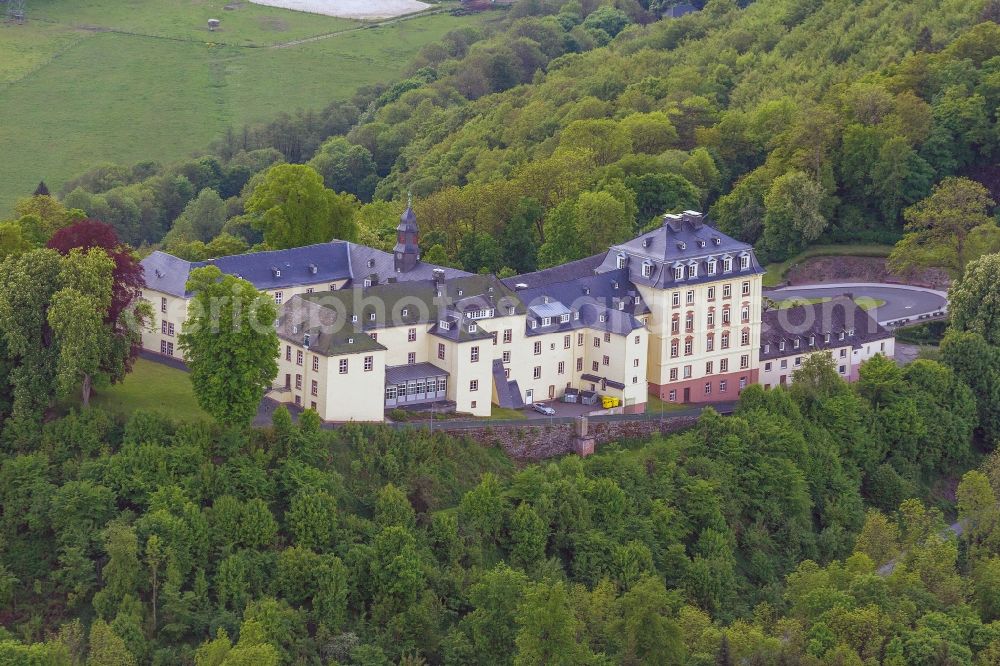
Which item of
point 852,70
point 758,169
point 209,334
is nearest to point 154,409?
point 209,334

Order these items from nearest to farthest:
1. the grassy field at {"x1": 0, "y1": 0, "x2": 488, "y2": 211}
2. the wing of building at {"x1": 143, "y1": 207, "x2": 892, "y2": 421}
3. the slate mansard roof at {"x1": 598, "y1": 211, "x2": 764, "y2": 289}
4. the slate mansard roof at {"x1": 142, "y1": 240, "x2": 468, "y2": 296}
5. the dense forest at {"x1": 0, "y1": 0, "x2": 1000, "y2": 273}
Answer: the wing of building at {"x1": 143, "y1": 207, "x2": 892, "y2": 421} < the slate mansard roof at {"x1": 142, "y1": 240, "x2": 468, "y2": 296} < the slate mansard roof at {"x1": 598, "y1": 211, "x2": 764, "y2": 289} < the dense forest at {"x1": 0, "y1": 0, "x2": 1000, "y2": 273} < the grassy field at {"x1": 0, "y1": 0, "x2": 488, "y2": 211}

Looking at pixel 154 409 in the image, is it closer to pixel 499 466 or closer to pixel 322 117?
pixel 499 466

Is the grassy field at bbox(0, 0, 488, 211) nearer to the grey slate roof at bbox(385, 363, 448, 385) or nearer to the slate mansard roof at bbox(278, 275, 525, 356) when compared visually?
the slate mansard roof at bbox(278, 275, 525, 356)

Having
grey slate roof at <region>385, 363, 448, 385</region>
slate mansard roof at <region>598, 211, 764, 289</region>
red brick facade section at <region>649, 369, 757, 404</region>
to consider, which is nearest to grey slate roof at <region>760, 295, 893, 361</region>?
red brick facade section at <region>649, 369, 757, 404</region>

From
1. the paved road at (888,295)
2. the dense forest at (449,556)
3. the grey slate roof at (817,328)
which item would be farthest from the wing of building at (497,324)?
the paved road at (888,295)

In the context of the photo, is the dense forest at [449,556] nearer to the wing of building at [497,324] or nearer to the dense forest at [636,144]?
the wing of building at [497,324]
